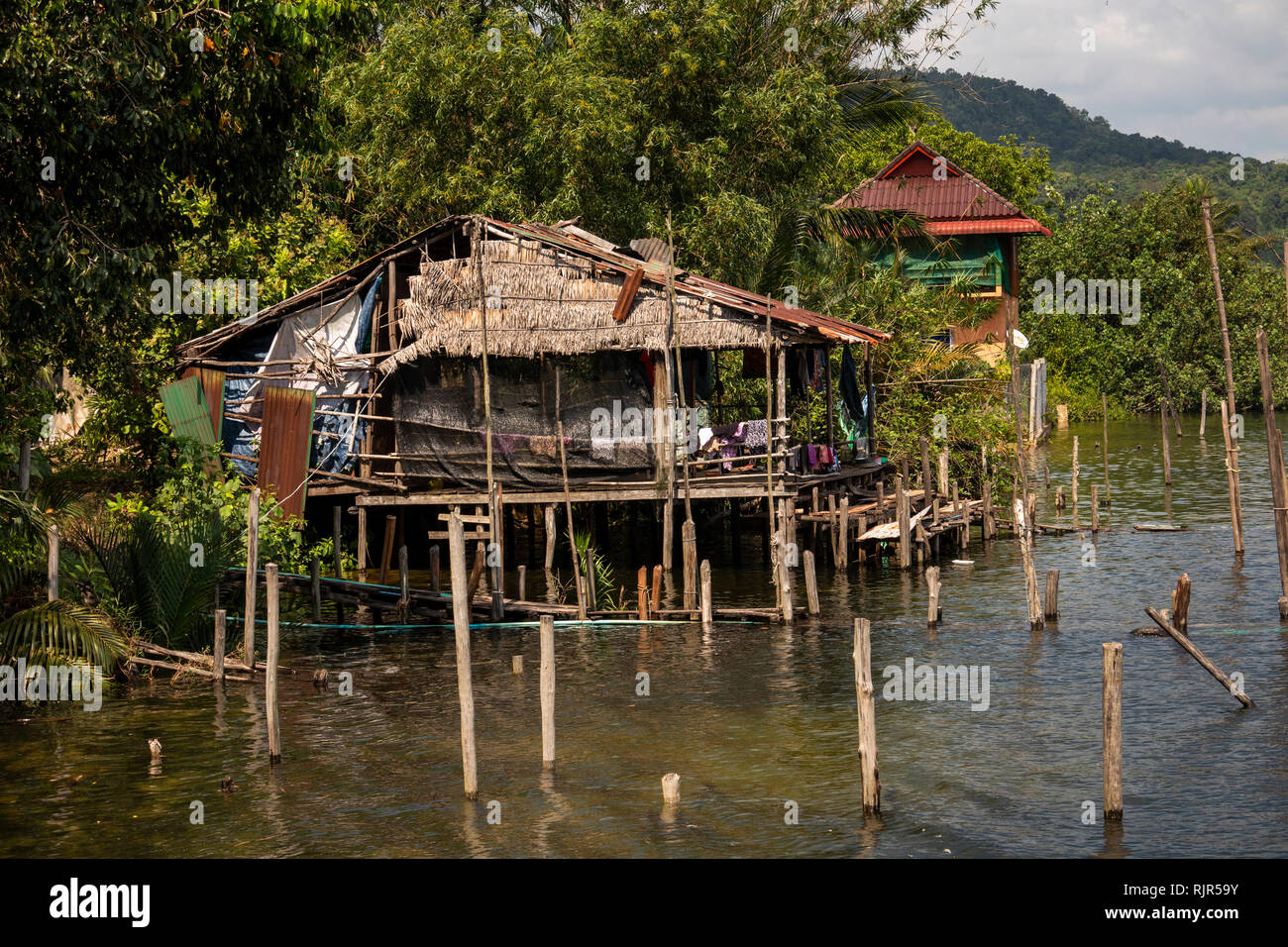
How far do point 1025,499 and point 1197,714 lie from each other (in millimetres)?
5800

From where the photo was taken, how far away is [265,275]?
27.8 metres

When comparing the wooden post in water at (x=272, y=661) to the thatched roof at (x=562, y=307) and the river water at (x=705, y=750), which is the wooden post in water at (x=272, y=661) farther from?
the thatched roof at (x=562, y=307)

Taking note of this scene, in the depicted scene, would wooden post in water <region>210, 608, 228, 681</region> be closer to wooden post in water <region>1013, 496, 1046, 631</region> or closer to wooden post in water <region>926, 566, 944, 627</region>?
wooden post in water <region>926, 566, 944, 627</region>

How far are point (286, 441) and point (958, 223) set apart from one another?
26164mm

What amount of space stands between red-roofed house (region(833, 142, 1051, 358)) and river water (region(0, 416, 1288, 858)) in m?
22.4

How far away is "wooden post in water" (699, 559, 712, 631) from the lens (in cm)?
1991

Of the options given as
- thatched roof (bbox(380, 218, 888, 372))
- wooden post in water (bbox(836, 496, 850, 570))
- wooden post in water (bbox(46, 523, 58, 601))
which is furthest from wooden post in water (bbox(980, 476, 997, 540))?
wooden post in water (bbox(46, 523, 58, 601))

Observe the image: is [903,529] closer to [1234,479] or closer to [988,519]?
[988,519]

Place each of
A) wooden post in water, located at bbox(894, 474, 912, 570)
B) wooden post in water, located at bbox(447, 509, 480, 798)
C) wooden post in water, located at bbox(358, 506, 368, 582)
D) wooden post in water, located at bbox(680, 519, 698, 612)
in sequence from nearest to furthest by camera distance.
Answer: wooden post in water, located at bbox(447, 509, 480, 798) < wooden post in water, located at bbox(680, 519, 698, 612) < wooden post in water, located at bbox(894, 474, 912, 570) < wooden post in water, located at bbox(358, 506, 368, 582)

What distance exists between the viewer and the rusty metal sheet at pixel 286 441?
82.8 ft

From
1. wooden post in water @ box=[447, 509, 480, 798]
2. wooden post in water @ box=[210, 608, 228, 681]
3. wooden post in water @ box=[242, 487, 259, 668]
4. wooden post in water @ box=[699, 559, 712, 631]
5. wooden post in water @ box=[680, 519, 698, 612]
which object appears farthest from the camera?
wooden post in water @ box=[680, 519, 698, 612]

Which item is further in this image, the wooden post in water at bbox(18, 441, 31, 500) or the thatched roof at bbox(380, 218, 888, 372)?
the thatched roof at bbox(380, 218, 888, 372)
